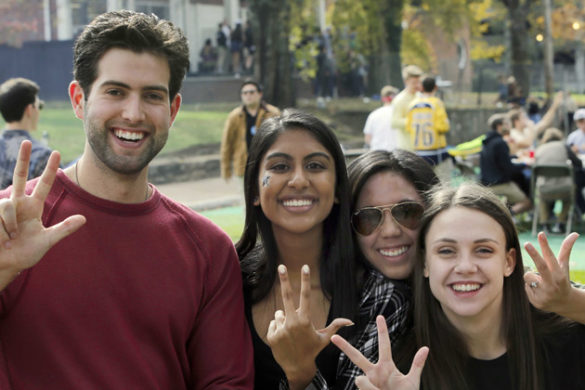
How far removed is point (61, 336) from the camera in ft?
8.47

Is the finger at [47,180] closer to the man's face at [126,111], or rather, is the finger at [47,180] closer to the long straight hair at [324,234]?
the man's face at [126,111]

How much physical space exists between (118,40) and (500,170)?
992 cm

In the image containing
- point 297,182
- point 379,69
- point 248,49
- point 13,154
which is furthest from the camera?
point 248,49

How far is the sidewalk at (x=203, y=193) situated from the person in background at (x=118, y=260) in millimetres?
10849

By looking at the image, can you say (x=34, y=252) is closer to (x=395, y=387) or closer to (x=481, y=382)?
(x=395, y=387)

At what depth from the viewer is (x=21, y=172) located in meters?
2.46

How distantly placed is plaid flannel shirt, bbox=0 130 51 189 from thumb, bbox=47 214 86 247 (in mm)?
4128

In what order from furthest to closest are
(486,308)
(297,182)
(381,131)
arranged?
1. (381,131)
2. (297,182)
3. (486,308)

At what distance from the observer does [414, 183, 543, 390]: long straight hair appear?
3012 mm

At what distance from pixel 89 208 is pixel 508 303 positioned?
163 cm

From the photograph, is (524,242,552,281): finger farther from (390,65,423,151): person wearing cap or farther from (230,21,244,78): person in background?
(230,21,244,78): person in background

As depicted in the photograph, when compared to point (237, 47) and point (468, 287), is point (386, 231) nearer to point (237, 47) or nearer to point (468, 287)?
point (468, 287)

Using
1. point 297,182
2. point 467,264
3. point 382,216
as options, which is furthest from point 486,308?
point 297,182

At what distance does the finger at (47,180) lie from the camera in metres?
2.49
